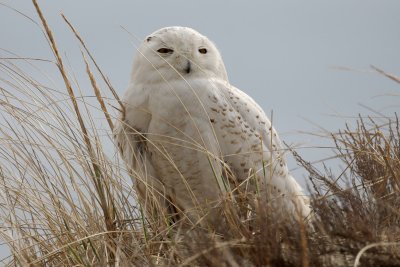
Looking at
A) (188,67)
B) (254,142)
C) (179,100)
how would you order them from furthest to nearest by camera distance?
(254,142) < (188,67) < (179,100)

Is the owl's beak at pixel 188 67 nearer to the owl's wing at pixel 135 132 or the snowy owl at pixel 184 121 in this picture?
the snowy owl at pixel 184 121

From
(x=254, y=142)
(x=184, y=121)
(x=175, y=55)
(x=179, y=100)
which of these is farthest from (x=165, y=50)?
(x=254, y=142)

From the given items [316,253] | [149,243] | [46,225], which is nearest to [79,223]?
[46,225]

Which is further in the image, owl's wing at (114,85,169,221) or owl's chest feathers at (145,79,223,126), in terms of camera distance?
owl's wing at (114,85,169,221)

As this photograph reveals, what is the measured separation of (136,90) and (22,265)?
5.05ft

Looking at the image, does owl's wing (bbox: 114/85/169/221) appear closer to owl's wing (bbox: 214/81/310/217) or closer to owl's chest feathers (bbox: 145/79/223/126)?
owl's chest feathers (bbox: 145/79/223/126)

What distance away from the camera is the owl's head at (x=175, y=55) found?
400 cm

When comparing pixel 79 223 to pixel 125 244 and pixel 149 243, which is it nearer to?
pixel 125 244

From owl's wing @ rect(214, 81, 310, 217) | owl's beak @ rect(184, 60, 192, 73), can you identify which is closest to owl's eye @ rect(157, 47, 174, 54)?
owl's beak @ rect(184, 60, 192, 73)

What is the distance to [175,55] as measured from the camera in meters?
3.99

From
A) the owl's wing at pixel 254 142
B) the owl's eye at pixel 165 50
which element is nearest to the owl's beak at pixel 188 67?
the owl's eye at pixel 165 50

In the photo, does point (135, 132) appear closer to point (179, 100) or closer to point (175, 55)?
point (179, 100)

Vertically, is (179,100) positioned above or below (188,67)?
below

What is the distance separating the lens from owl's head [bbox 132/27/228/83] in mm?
3998
